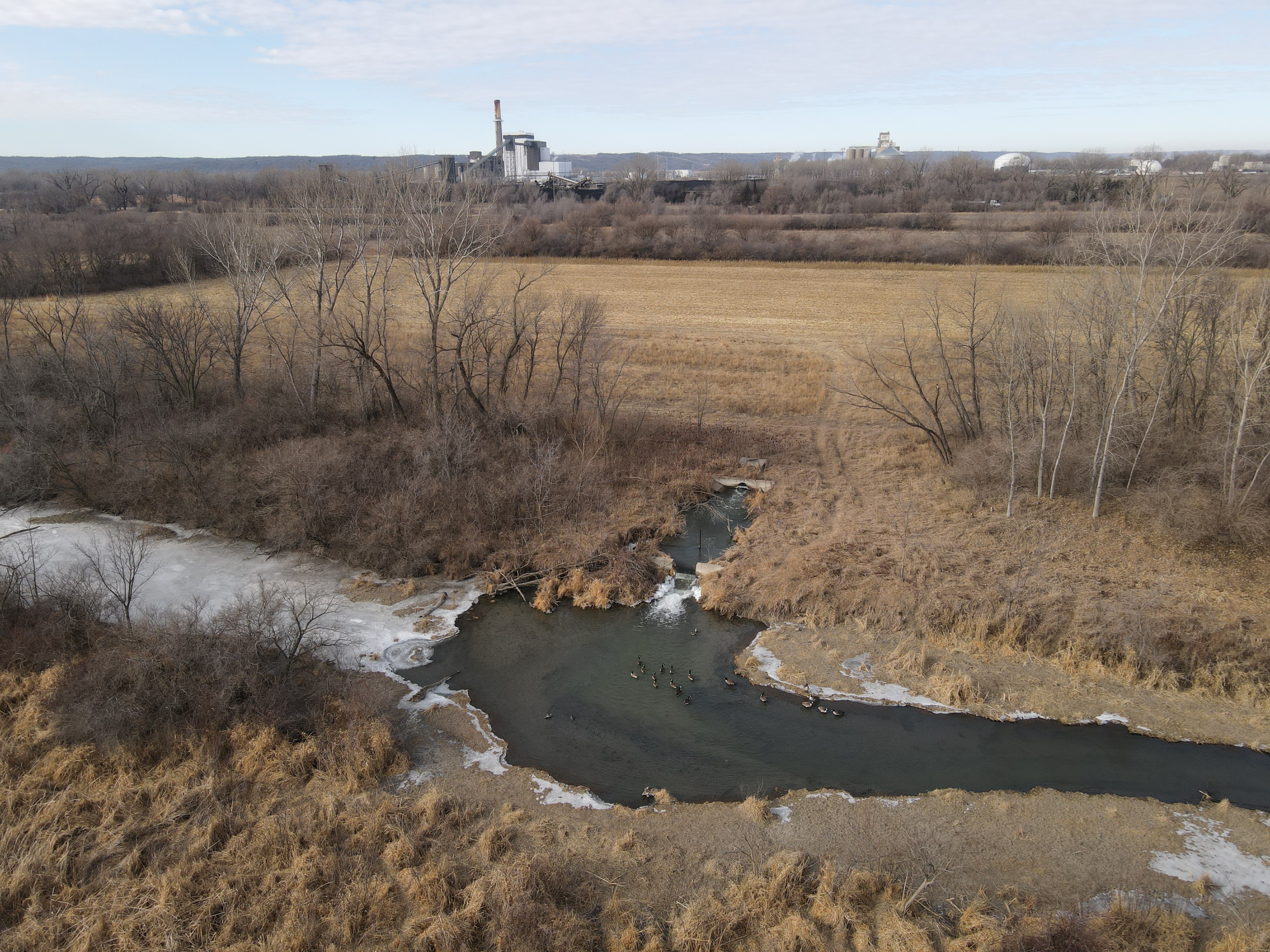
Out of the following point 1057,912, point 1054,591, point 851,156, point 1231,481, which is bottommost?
point 1057,912

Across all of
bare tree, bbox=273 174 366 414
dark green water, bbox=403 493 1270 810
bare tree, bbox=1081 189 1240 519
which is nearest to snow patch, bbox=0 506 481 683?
dark green water, bbox=403 493 1270 810

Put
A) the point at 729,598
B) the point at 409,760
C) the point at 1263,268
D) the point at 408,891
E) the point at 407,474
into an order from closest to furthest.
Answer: the point at 408,891
the point at 409,760
the point at 729,598
the point at 407,474
the point at 1263,268

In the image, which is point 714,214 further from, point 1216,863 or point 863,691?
point 1216,863

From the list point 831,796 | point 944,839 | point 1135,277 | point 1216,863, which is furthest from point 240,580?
point 1135,277

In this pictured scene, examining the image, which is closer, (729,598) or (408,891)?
(408,891)

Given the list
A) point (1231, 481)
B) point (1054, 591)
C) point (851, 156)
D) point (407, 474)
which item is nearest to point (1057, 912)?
point (1054, 591)

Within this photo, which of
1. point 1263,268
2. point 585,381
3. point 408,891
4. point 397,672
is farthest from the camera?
point 1263,268

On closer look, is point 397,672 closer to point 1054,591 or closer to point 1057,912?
point 1057,912
